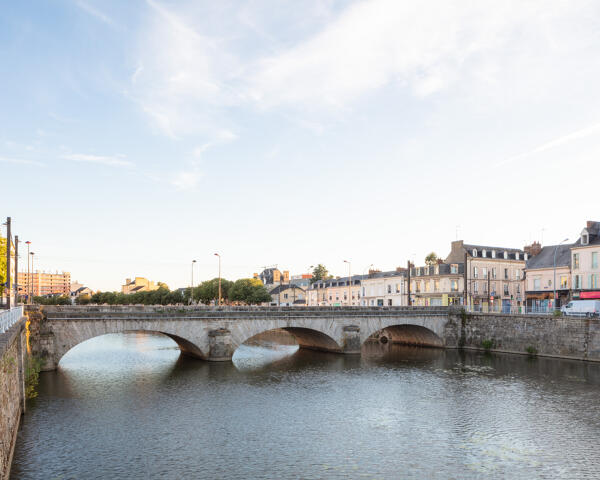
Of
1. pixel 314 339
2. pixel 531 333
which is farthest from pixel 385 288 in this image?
pixel 531 333

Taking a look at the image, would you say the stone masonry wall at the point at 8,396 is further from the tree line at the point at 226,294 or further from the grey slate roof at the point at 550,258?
the tree line at the point at 226,294

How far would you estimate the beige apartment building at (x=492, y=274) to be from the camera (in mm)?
85125

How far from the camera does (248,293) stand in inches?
4631

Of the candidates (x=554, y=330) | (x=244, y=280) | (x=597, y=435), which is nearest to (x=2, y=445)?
(x=597, y=435)

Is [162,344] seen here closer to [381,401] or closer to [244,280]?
[381,401]

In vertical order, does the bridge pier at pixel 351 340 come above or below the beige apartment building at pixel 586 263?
below

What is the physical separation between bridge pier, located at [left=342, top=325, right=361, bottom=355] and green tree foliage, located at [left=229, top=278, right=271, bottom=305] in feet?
198

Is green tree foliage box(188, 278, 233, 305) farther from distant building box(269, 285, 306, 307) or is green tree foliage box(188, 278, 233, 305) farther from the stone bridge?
the stone bridge

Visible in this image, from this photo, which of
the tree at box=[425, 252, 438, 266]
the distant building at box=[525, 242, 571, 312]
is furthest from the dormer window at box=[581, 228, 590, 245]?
the tree at box=[425, 252, 438, 266]

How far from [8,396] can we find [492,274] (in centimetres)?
8114

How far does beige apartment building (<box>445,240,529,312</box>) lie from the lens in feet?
279

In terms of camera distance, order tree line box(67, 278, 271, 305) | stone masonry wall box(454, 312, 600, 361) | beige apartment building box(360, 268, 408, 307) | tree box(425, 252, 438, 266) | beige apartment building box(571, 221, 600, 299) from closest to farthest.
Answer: stone masonry wall box(454, 312, 600, 361) → beige apartment building box(571, 221, 600, 299) → beige apartment building box(360, 268, 408, 307) → tree line box(67, 278, 271, 305) → tree box(425, 252, 438, 266)

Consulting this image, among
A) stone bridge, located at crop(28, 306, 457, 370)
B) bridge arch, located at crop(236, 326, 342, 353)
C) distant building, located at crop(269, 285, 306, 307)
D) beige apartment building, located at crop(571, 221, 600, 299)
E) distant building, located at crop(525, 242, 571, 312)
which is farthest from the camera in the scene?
distant building, located at crop(269, 285, 306, 307)

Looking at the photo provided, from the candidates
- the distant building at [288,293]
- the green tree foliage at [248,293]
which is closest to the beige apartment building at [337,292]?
the green tree foliage at [248,293]
